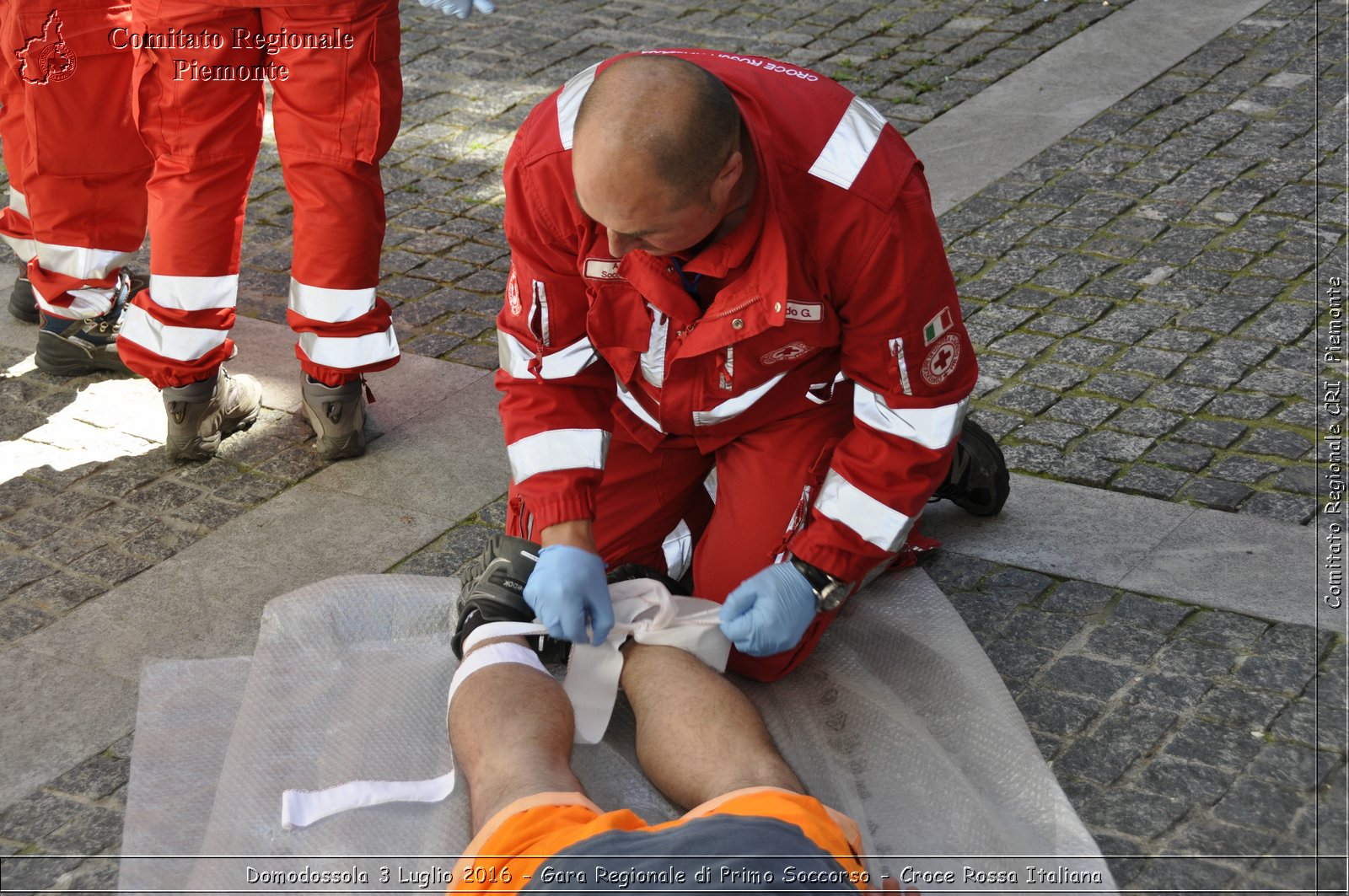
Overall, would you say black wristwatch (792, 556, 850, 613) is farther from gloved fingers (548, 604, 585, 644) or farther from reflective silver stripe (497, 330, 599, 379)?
reflective silver stripe (497, 330, 599, 379)

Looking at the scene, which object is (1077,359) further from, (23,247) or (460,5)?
(23,247)

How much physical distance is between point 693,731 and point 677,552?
615 millimetres

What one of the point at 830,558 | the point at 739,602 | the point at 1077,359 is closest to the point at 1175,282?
→ the point at 1077,359

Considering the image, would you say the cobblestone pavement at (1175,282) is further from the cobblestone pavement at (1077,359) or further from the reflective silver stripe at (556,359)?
the reflective silver stripe at (556,359)

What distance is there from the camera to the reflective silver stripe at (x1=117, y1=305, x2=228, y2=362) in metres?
3.15

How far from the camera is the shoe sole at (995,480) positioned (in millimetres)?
2801

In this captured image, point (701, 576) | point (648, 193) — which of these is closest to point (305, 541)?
point (701, 576)

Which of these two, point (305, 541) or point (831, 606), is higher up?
point (831, 606)

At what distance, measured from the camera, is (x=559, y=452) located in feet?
7.78

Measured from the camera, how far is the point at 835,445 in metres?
2.41

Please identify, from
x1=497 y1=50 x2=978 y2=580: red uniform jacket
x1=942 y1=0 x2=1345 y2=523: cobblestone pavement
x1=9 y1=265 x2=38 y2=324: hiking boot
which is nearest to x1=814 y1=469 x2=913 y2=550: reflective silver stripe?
x1=497 y1=50 x2=978 y2=580: red uniform jacket

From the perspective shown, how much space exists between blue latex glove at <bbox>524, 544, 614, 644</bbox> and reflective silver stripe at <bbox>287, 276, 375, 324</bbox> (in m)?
1.12

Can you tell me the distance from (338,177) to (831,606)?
1.53 m

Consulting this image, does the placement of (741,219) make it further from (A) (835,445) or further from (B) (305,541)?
(B) (305,541)
